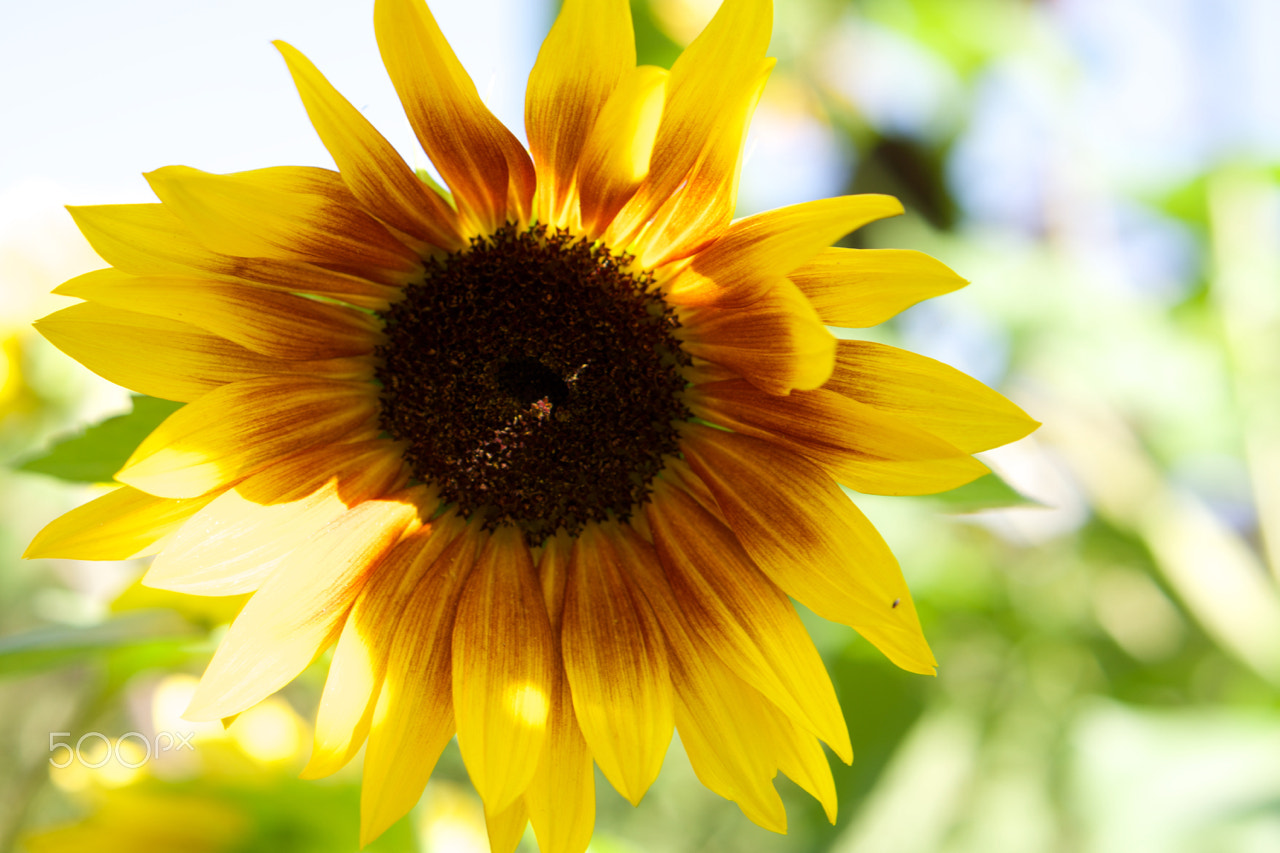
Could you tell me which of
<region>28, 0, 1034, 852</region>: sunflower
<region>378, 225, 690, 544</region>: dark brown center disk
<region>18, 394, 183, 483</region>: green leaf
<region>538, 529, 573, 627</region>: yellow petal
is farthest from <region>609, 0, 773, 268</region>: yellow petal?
<region>18, 394, 183, 483</region>: green leaf

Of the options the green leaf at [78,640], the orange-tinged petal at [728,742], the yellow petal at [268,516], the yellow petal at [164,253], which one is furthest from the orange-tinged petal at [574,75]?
the green leaf at [78,640]

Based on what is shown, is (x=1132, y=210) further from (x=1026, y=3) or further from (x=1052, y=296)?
(x=1026, y=3)

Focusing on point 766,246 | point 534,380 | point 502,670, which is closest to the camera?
point 766,246

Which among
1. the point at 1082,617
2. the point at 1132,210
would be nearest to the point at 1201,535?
the point at 1082,617

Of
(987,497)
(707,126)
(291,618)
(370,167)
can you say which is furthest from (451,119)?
(987,497)

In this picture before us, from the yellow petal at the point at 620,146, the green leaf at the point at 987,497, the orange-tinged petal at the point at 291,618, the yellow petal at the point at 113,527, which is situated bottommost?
the green leaf at the point at 987,497

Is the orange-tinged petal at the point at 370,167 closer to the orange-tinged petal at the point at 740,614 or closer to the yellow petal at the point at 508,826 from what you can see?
the orange-tinged petal at the point at 740,614

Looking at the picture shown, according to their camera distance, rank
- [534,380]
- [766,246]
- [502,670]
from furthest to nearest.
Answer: [534,380], [502,670], [766,246]

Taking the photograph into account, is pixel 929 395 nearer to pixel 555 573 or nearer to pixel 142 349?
pixel 555 573
